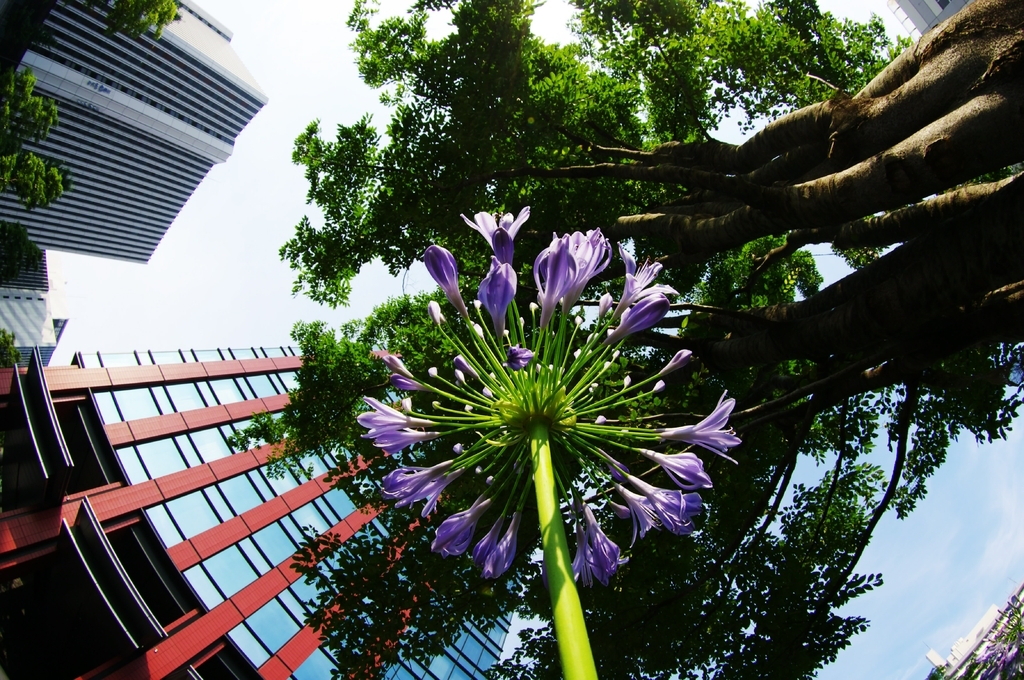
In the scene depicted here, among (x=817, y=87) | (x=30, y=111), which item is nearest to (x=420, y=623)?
(x=817, y=87)

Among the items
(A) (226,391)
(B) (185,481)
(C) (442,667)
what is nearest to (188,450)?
(B) (185,481)

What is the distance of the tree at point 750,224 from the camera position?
2.67 meters

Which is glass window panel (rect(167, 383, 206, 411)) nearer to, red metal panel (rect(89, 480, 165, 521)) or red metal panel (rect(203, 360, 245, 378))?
red metal panel (rect(203, 360, 245, 378))

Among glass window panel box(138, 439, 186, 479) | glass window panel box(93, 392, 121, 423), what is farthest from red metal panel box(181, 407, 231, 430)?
glass window panel box(93, 392, 121, 423)

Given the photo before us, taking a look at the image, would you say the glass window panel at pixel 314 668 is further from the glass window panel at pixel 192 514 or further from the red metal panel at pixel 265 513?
Result: the glass window panel at pixel 192 514

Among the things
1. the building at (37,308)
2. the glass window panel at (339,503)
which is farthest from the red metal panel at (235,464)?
the building at (37,308)

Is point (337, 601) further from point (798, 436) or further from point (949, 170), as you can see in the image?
point (949, 170)

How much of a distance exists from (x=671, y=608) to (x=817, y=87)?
19.4 feet

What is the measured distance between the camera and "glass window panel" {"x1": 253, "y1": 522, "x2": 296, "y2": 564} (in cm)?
1739

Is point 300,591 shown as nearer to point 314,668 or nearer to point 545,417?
point 314,668

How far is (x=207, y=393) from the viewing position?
2170cm

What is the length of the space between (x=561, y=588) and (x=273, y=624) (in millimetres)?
17617

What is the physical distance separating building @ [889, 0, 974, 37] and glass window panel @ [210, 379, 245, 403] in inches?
1919

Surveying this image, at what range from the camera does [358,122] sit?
755 cm
